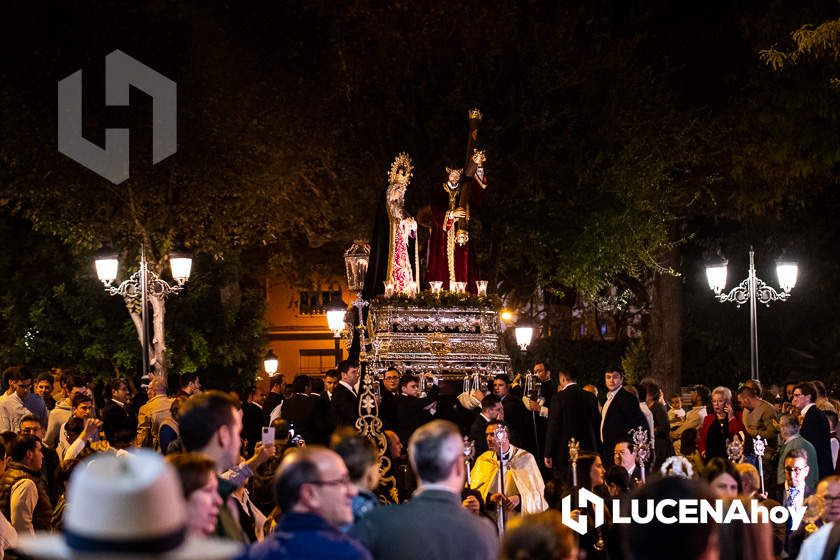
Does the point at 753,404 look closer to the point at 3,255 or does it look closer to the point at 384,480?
the point at 384,480

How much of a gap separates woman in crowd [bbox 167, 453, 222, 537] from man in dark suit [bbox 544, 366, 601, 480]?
1131cm

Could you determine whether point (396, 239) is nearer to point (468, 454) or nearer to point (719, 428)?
point (719, 428)

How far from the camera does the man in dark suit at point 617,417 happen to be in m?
16.0

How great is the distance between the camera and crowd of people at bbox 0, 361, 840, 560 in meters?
3.62

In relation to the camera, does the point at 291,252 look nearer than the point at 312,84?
No

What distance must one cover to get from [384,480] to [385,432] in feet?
4.03

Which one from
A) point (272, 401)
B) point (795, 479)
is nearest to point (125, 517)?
point (795, 479)

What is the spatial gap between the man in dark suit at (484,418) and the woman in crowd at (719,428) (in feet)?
7.75

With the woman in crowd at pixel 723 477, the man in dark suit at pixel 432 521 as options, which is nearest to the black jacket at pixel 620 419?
the woman in crowd at pixel 723 477

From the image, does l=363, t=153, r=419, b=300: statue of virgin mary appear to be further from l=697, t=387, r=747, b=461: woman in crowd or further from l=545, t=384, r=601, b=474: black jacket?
l=697, t=387, r=747, b=461: woman in crowd

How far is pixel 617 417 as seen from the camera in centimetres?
1606

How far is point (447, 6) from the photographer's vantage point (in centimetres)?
2700

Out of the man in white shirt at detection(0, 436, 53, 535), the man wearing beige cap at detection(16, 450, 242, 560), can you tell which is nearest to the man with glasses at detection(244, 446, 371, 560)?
the man wearing beige cap at detection(16, 450, 242, 560)

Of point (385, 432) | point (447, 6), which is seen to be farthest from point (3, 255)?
point (385, 432)
